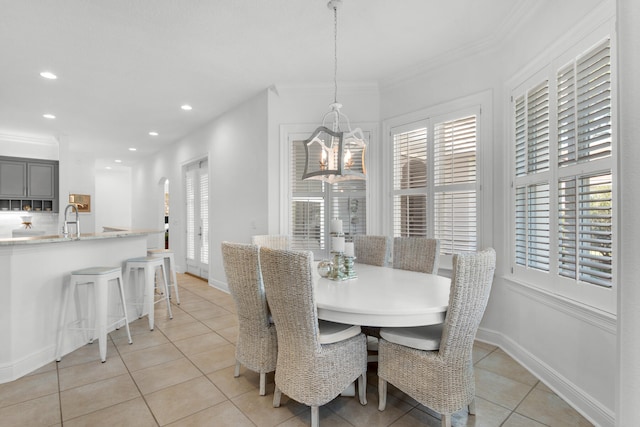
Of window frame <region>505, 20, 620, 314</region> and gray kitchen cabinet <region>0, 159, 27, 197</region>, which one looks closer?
window frame <region>505, 20, 620, 314</region>

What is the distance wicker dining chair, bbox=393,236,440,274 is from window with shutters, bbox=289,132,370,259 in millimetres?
970

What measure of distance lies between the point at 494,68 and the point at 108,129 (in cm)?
624

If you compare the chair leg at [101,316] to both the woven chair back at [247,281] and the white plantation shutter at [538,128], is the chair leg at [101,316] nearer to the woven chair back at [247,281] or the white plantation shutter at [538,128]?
the woven chair back at [247,281]

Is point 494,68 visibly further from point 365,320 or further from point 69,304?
point 69,304

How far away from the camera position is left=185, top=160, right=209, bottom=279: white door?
231 inches

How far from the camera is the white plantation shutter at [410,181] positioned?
361 cm

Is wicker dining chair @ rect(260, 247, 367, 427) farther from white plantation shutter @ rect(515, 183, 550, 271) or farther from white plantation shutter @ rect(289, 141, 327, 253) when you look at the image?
white plantation shutter @ rect(289, 141, 327, 253)

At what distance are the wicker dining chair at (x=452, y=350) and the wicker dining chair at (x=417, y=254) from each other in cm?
102

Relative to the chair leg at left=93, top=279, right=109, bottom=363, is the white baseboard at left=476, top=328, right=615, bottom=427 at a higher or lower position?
lower

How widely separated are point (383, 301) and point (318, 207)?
2.37 meters

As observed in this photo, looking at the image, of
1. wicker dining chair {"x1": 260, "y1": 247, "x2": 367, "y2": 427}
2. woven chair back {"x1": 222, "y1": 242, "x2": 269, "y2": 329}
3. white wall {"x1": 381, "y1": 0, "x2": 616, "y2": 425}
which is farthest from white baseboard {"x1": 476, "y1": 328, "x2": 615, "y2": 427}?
woven chair back {"x1": 222, "y1": 242, "x2": 269, "y2": 329}

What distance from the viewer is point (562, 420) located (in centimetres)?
190

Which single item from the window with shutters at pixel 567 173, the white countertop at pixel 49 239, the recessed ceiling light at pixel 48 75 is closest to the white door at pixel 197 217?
the white countertop at pixel 49 239

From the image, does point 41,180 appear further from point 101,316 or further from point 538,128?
point 538,128
